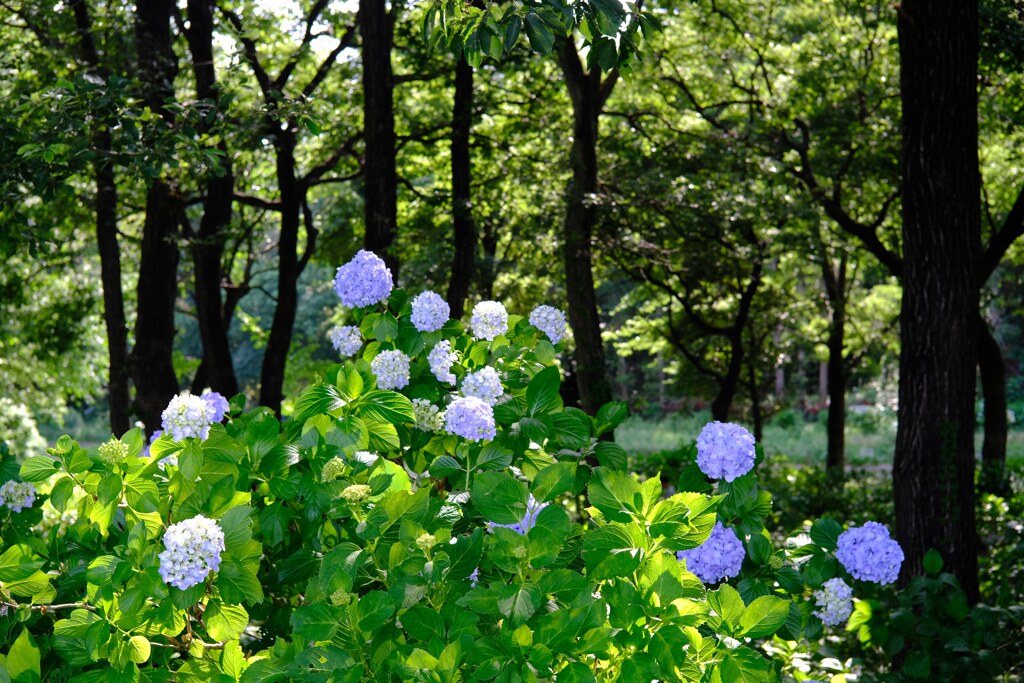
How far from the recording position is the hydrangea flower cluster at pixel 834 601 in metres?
2.96

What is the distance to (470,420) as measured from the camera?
104 inches

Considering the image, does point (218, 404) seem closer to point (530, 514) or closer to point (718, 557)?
point (530, 514)

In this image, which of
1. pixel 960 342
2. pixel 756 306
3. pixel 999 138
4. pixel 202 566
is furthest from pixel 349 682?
pixel 756 306

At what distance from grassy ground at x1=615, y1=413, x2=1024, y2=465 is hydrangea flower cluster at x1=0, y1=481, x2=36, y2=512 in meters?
24.4

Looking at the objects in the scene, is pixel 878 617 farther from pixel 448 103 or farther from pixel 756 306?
pixel 756 306

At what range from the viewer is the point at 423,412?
292cm

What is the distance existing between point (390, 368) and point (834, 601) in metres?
1.55

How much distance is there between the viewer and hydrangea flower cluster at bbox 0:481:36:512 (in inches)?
117

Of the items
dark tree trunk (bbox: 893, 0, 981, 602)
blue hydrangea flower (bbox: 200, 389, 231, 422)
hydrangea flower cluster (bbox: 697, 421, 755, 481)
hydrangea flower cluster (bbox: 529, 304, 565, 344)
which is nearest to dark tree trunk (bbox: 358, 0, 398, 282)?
dark tree trunk (bbox: 893, 0, 981, 602)

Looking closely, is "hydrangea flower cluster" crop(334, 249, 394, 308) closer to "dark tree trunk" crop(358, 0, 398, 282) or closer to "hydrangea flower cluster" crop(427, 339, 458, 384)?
"hydrangea flower cluster" crop(427, 339, 458, 384)

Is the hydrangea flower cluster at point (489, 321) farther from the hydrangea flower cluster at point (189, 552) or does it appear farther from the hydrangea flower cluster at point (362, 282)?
the hydrangea flower cluster at point (189, 552)

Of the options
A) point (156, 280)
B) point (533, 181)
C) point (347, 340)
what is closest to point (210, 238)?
point (156, 280)

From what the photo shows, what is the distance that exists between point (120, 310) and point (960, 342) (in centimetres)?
A: 908

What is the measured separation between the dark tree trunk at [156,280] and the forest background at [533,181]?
0.09 ft
